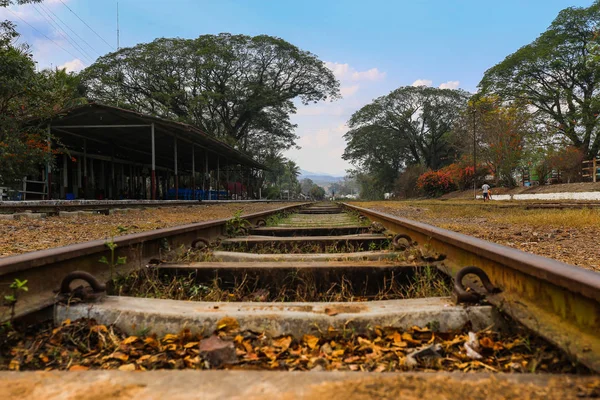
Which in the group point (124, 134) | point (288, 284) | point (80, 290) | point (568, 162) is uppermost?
point (124, 134)

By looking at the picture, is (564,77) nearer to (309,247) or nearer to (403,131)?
(403,131)

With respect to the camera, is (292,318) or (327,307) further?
(327,307)

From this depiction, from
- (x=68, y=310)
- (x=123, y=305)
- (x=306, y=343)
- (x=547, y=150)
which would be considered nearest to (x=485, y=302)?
(x=306, y=343)

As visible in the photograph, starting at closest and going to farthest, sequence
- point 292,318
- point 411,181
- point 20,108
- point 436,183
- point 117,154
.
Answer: point 292,318 → point 20,108 → point 117,154 → point 436,183 → point 411,181

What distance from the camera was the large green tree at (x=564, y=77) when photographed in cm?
2873

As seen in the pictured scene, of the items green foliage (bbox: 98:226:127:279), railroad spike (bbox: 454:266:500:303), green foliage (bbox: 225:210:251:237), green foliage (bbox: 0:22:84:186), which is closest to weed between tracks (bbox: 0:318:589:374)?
railroad spike (bbox: 454:266:500:303)

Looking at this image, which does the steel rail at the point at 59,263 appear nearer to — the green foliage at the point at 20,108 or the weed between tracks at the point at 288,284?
the weed between tracks at the point at 288,284

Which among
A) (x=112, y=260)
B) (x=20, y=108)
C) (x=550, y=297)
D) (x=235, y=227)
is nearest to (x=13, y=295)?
(x=112, y=260)

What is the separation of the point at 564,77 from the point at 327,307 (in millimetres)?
37834

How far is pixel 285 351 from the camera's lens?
1.24 meters

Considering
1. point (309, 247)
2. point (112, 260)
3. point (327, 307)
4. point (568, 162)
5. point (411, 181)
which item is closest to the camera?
point (327, 307)

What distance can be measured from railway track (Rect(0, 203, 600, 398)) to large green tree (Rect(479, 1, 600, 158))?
100 feet

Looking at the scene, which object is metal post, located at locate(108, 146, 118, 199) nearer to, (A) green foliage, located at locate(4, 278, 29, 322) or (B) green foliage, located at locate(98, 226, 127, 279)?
(B) green foliage, located at locate(98, 226, 127, 279)

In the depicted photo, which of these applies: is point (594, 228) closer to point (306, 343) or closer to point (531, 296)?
point (531, 296)
